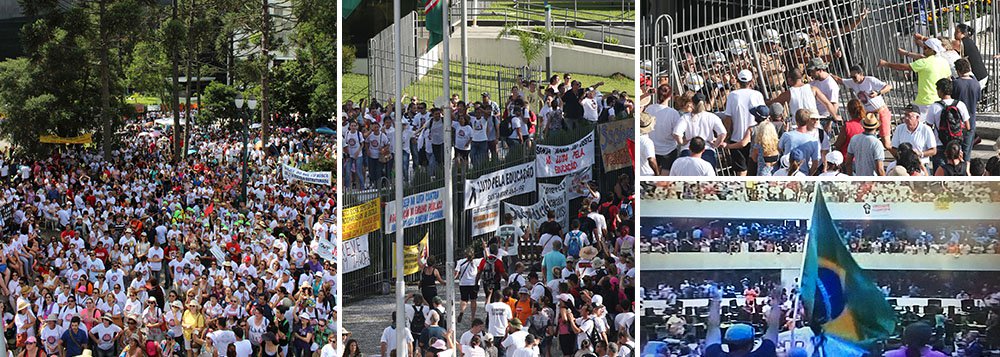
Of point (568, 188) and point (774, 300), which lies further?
point (568, 188)

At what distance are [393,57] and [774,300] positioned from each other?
3.63m

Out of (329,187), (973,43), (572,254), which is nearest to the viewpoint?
(973,43)

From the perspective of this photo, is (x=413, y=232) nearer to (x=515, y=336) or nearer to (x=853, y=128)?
(x=515, y=336)

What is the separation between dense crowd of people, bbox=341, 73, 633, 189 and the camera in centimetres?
1107

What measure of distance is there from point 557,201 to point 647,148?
105 cm

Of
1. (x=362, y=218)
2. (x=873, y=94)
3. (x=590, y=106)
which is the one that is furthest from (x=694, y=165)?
(x=362, y=218)

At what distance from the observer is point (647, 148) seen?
10344 mm

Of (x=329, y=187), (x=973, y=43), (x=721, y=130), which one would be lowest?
(x=329, y=187)

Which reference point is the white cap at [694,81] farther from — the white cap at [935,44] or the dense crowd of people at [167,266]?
the dense crowd of people at [167,266]

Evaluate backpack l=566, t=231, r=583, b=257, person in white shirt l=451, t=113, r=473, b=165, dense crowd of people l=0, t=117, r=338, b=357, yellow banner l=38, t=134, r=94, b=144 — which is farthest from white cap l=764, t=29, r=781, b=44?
yellow banner l=38, t=134, r=94, b=144

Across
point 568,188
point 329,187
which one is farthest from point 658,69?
point 329,187

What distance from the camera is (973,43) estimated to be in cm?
1016

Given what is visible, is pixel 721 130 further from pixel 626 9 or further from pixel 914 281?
pixel 914 281

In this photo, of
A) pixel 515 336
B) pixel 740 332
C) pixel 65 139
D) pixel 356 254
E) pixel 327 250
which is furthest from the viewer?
pixel 65 139
